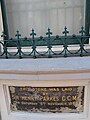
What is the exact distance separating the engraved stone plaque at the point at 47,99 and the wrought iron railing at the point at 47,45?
443 mm

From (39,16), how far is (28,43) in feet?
1.24

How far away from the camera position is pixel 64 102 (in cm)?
255

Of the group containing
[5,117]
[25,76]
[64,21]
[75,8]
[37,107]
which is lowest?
[5,117]

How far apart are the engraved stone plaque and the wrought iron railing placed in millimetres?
443

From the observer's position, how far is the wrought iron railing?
2334 millimetres

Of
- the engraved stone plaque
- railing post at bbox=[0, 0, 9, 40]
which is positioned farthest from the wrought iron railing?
the engraved stone plaque

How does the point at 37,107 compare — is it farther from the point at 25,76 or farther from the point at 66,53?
the point at 66,53

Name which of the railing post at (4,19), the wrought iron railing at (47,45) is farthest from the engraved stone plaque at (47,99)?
the railing post at (4,19)

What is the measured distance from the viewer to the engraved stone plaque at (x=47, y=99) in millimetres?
2466

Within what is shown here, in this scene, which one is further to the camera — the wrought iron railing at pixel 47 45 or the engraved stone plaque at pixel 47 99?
the engraved stone plaque at pixel 47 99

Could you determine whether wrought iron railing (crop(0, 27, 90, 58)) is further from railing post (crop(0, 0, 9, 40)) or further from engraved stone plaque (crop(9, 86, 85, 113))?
engraved stone plaque (crop(9, 86, 85, 113))

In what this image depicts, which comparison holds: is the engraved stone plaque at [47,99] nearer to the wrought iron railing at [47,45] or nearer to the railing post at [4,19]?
the wrought iron railing at [47,45]

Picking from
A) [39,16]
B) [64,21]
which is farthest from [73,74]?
[39,16]

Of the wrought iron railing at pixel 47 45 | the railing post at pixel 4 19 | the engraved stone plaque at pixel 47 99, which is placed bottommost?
the engraved stone plaque at pixel 47 99
